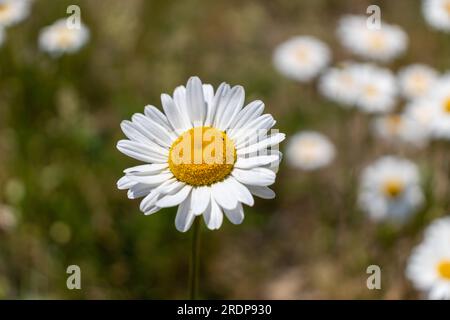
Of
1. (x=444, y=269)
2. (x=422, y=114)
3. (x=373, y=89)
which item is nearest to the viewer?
(x=444, y=269)

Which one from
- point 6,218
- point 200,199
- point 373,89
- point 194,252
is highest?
point 373,89

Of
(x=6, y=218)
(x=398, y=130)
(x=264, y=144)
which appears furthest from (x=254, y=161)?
(x=398, y=130)

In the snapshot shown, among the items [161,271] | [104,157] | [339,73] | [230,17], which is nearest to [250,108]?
[161,271]

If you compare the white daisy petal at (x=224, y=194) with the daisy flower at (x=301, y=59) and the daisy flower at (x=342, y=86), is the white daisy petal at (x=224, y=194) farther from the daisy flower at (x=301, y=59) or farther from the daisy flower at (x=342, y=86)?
the daisy flower at (x=301, y=59)

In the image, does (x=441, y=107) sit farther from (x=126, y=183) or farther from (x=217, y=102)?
(x=126, y=183)

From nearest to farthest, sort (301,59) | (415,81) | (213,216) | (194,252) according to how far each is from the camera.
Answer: (213,216), (194,252), (415,81), (301,59)

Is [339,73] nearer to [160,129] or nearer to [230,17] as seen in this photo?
[230,17]

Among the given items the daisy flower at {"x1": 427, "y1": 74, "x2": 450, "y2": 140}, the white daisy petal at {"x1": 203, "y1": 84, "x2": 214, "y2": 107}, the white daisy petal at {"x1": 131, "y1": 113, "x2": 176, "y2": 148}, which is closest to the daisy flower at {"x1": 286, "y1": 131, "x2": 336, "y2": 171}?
the daisy flower at {"x1": 427, "y1": 74, "x2": 450, "y2": 140}

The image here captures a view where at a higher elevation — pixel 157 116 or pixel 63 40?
pixel 63 40
